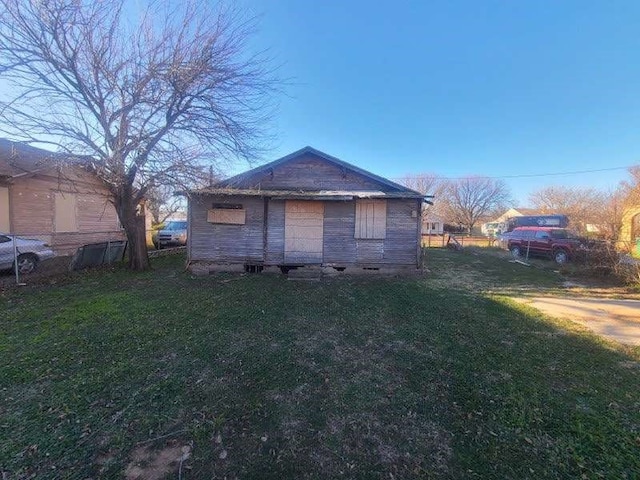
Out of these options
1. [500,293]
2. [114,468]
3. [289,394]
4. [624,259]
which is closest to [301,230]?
[500,293]

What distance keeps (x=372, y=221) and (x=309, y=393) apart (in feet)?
25.1

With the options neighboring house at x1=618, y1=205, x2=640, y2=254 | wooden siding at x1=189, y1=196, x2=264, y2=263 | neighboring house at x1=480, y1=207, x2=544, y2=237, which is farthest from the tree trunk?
neighboring house at x1=480, y1=207, x2=544, y2=237

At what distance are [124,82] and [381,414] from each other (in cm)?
992

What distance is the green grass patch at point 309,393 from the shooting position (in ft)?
8.34

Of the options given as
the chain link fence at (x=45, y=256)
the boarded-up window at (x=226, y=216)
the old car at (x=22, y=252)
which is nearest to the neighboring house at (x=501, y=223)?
the boarded-up window at (x=226, y=216)

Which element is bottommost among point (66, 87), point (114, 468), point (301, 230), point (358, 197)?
point (114, 468)

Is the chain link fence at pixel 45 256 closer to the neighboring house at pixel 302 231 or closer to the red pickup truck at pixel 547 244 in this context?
the neighboring house at pixel 302 231

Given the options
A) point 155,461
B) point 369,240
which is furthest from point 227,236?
point 155,461

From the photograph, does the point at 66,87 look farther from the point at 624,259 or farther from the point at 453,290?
the point at 624,259

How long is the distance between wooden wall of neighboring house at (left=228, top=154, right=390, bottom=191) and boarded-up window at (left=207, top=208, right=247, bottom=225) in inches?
47.1

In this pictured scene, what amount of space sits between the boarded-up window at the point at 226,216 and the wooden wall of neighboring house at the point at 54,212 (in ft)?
12.0

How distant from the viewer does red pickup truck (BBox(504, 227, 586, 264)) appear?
45.7 feet

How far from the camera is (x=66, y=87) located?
27.1ft

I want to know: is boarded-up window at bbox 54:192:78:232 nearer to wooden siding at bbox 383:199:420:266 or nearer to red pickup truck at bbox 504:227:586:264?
wooden siding at bbox 383:199:420:266
